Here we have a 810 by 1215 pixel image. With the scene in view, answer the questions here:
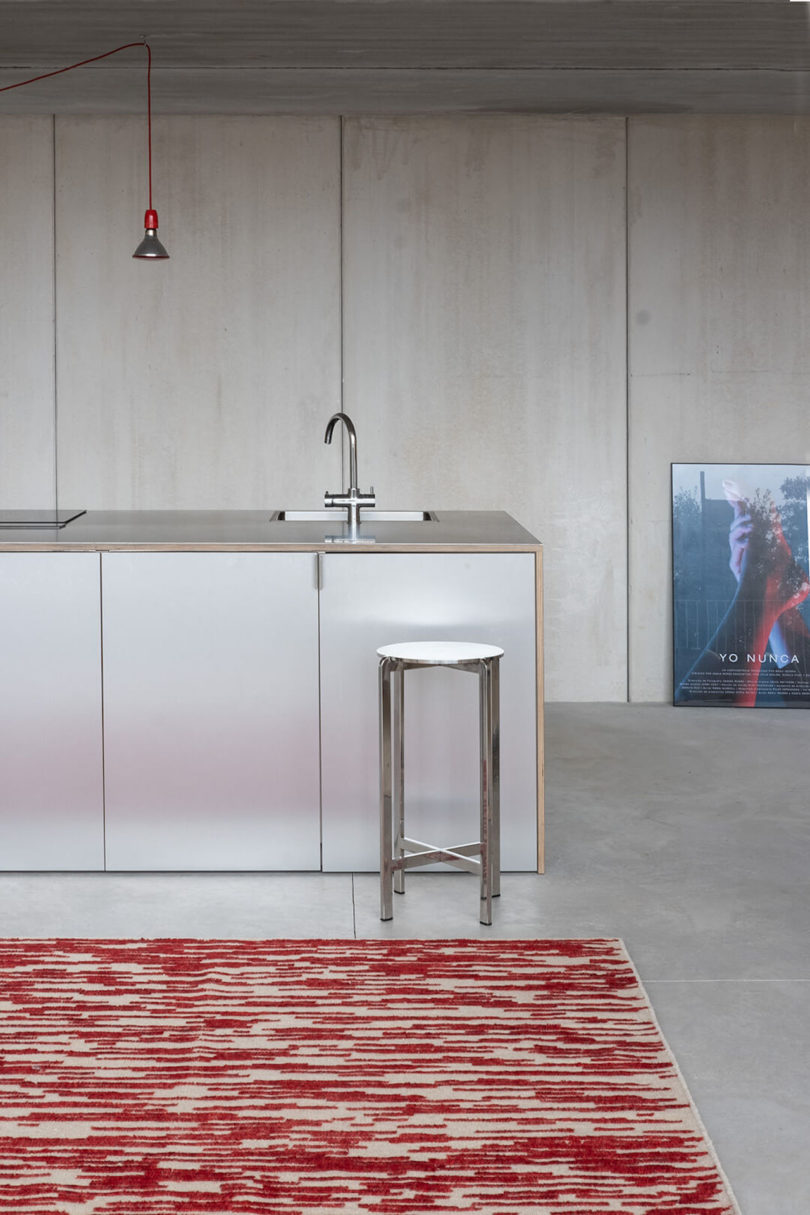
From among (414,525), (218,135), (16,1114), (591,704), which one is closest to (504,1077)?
(16,1114)

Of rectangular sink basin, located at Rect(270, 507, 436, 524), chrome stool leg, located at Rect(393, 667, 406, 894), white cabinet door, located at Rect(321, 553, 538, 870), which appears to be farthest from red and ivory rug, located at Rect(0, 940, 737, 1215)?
rectangular sink basin, located at Rect(270, 507, 436, 524)

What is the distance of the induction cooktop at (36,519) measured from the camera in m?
4.71

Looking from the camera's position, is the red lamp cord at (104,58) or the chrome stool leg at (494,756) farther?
the red lamp cord at (104,58)

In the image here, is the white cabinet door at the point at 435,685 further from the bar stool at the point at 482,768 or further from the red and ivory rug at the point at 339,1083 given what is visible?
the red and ivory rug at the point at 339,1083

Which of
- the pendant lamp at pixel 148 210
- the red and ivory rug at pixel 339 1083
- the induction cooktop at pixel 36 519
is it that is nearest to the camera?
the red and ivory rug at pixel 339 1083

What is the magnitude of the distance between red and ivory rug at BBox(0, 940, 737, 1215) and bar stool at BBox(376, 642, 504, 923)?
24 cm

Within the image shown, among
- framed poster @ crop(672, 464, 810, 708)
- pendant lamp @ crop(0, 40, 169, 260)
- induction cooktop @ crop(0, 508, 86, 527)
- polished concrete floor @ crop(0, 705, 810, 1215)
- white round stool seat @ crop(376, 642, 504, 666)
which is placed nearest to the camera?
polished concrete floor @ crop(0, 705, 810, 1215)

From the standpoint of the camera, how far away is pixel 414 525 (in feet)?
16.3

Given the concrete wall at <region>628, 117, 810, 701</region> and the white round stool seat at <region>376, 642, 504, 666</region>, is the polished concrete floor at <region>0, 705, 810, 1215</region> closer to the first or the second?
the white round stool seat at <region>376, 642, 504, 666</region>

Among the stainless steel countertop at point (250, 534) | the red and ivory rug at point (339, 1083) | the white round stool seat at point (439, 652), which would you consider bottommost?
the red and ivory rug at point (339, 1083)

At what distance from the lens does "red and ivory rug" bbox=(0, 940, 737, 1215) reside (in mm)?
2436

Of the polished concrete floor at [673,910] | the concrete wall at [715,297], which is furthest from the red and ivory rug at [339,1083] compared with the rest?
the concrete wall at [715,297]

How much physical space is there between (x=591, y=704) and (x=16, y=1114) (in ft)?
16.6

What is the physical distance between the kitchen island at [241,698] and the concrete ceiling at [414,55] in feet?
8.65
